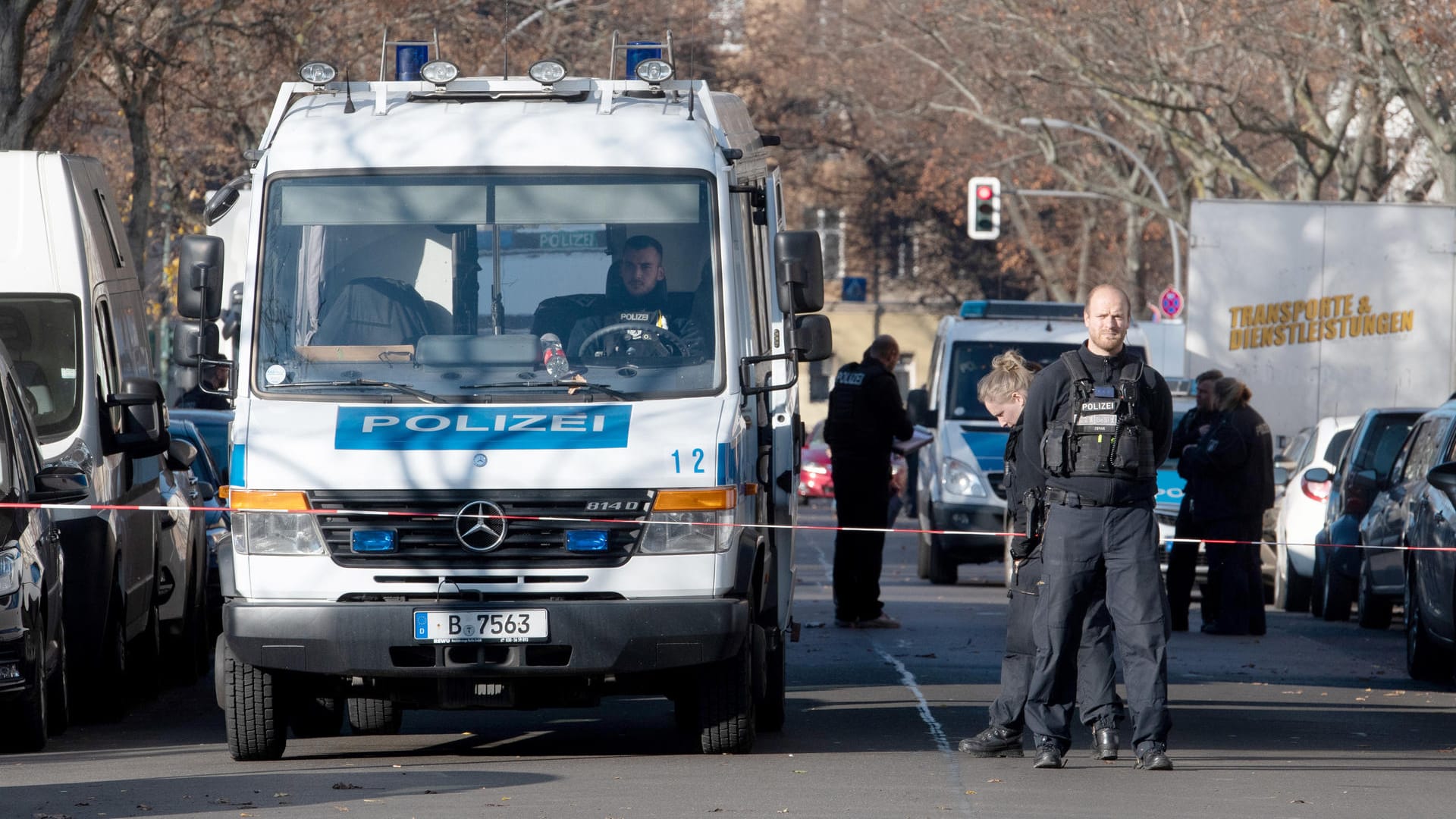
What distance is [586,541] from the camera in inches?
342

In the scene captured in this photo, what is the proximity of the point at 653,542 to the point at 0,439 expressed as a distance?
280cm

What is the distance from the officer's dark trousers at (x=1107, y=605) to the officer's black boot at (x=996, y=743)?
12.0 inches

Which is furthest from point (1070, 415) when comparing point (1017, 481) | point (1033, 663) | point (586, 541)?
point (586, 541)

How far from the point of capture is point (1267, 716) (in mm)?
10953

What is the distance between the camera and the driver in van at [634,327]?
359 inches

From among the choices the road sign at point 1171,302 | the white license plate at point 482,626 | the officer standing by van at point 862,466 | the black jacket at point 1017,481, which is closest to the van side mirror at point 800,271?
the black jacket at point 1017,481

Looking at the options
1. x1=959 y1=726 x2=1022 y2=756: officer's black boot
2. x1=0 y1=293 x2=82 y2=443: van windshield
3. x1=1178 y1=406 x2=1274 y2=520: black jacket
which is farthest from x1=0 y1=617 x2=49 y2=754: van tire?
x1=1178 y1=406 x2=1274 y2=520: black jacket

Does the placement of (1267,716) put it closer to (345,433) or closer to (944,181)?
(345,433)

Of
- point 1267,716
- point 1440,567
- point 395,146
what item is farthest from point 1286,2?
point 395,146

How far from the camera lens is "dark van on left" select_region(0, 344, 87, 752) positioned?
356 inches

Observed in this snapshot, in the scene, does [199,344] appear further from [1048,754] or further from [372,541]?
[1048,754]

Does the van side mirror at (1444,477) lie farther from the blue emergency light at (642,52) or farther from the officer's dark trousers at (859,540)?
the officer's dark trousers at (859,540)

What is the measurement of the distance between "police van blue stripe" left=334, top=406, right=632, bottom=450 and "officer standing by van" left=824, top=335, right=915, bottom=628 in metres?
6.40

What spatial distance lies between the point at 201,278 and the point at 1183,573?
8.85 metres
